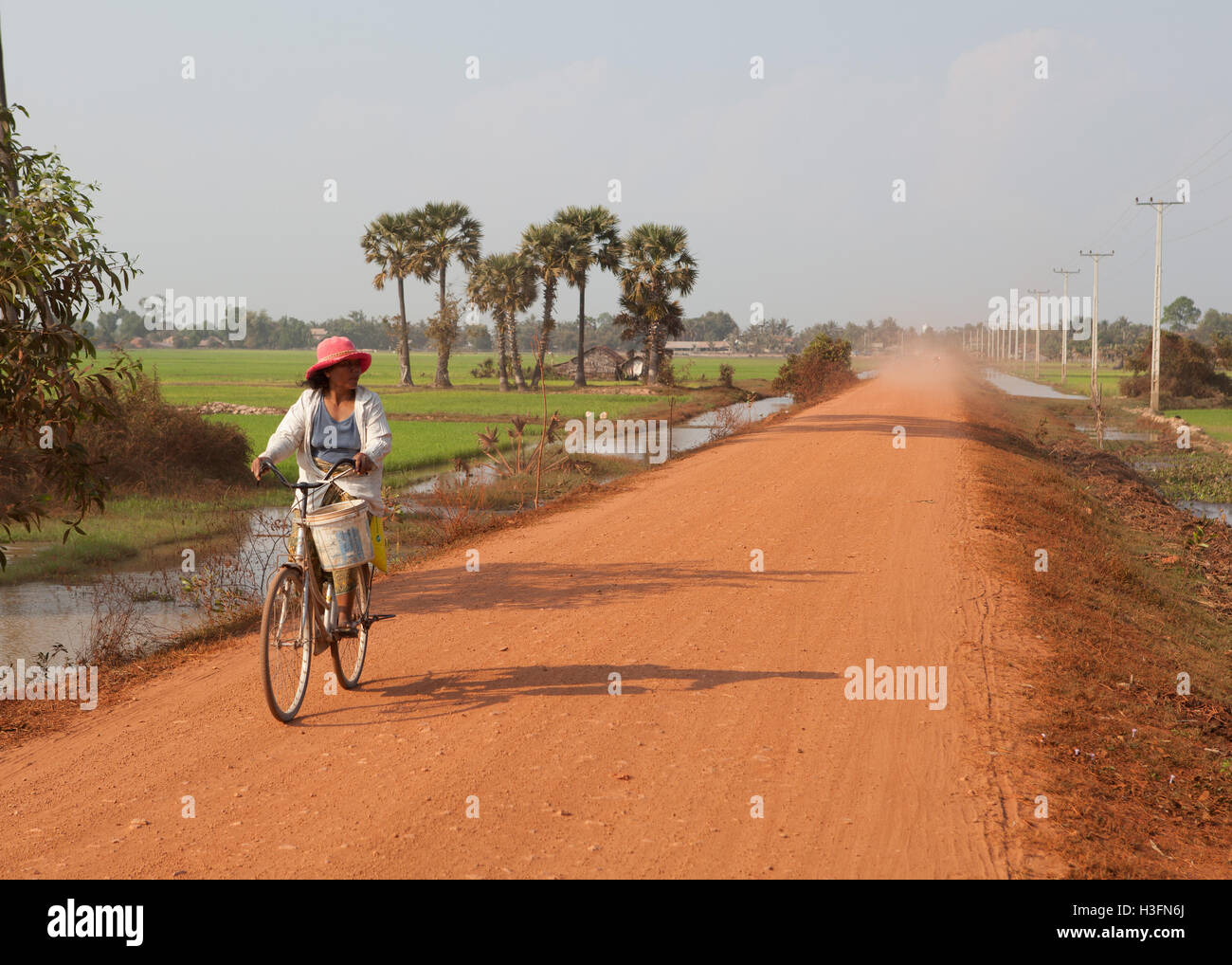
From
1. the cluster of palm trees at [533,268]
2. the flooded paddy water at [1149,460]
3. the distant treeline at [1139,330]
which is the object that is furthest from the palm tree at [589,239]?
the distant treeline at [1139,330]

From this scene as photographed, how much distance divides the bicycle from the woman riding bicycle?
3.5 inches

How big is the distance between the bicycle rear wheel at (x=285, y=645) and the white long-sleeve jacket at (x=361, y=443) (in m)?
0.49

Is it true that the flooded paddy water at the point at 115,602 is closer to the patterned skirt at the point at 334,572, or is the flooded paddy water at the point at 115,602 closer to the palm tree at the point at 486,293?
the patterned skirt at the point at 334,572

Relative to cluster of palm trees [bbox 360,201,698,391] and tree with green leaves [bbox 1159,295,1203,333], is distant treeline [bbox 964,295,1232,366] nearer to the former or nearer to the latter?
tree with green leaves [bbox 1159,295,1203,333]

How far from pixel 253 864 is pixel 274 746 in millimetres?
1441

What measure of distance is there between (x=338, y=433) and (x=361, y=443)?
15 centimetres

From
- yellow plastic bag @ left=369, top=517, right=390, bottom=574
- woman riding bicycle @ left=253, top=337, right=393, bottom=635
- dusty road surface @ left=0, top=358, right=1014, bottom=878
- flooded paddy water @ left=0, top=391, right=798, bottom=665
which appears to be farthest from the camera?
flooded paddy water @ left=0, top=391, right=798, bottom=665

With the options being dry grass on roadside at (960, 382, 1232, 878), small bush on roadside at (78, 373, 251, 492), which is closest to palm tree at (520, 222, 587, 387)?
small bush on roadside at (78, 373, 251, 492)

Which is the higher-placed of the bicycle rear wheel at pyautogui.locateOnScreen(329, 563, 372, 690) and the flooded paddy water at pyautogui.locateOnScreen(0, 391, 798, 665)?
the bicycle rear wheel at pyautogui.locateOnScreen(329, 563, 372, 690)

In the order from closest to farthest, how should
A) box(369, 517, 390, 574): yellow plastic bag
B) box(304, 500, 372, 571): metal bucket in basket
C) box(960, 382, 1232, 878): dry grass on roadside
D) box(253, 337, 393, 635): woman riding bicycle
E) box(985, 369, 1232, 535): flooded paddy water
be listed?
box(960, 382, 1232, 878): dry grass on roadside, box(304, 500, 372, 571): metal bucket in basket, box(253, 337, 393, 635): woman riding bicycle, box(369, 517, 390, 574): yellow plastic bag, box(985, 369, 1232, 535): flooded paddy water

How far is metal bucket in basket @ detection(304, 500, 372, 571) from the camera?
5.81 metres

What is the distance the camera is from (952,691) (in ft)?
21.6

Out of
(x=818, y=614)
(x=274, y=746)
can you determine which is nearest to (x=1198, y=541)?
(x=818, y=614)
